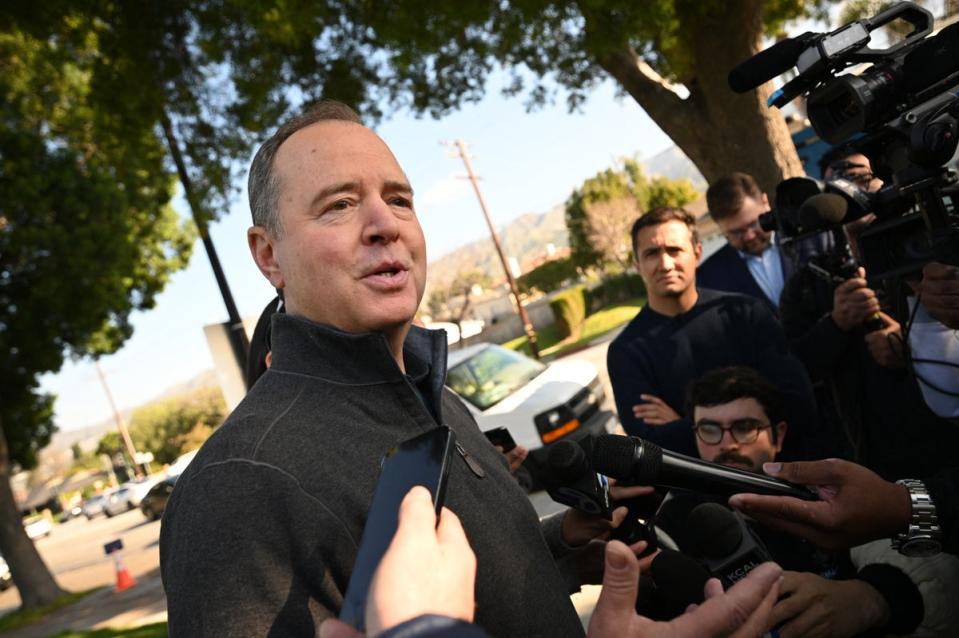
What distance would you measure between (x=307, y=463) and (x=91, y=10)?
28.5 feet

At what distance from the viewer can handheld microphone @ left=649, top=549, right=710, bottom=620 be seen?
1449mm

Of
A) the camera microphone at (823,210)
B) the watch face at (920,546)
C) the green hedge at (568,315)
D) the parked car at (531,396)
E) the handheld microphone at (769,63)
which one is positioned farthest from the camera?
the green hedge at (568,315)

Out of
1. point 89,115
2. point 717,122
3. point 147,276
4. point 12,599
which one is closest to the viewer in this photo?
point 717,122

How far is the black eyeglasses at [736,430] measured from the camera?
2.56 m

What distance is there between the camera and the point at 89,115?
11766mm

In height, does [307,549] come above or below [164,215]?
below

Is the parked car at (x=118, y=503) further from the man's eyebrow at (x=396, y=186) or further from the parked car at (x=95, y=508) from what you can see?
the man's eyebrow at (x=396, y=186)

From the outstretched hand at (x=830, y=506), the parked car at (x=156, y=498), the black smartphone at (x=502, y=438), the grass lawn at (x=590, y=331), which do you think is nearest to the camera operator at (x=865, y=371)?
the outstretched hand at (x=830, y=506)

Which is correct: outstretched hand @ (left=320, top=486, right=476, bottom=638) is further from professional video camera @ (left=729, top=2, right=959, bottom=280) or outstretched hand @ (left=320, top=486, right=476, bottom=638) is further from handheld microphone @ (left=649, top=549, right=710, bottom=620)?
professional video camera @ (left=729, top=2, right=959, bottom=280)

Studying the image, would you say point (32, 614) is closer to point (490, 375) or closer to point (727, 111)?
point (490, 375)

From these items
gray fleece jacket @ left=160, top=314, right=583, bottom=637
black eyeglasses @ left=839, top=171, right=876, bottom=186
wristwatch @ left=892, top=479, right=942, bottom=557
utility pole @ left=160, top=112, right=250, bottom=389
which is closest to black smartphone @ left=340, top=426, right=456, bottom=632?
gray fleece jacket @ left=160, top=314, right=583, bottom=637

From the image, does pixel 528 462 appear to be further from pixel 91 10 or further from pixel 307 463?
pixel 91 10

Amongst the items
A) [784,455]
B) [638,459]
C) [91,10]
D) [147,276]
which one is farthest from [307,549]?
[147,276]

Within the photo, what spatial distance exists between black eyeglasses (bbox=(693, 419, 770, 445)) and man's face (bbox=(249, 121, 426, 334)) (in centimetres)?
150
